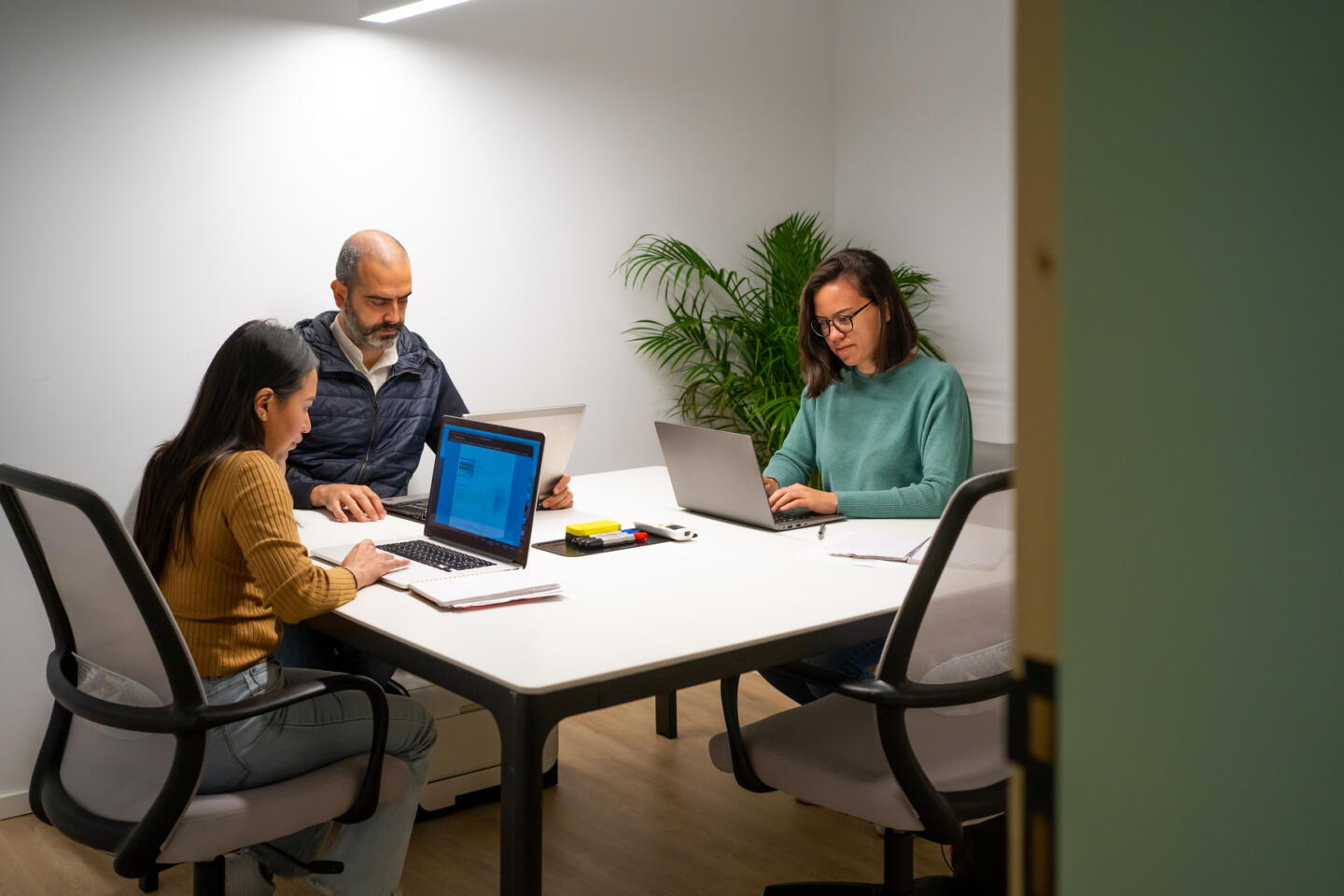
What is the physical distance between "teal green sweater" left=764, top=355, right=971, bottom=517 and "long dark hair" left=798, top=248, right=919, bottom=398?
5 cm

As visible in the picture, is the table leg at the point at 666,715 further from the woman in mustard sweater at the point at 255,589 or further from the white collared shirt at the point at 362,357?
the woman in mustard sweater at the point at 255,589

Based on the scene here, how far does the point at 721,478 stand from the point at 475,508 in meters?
0.64

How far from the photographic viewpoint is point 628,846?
9.39 ft

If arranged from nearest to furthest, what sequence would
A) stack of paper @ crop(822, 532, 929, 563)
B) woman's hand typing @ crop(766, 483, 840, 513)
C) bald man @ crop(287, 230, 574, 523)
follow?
1. stack of paper @ crop(822, 532, 929, 563)
2. woman's hand typing @ crop(766, 483, 840, 513)
3. bald man @ crop(287, 230, 574, 523)

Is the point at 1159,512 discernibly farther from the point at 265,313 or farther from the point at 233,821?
the point at 265,313

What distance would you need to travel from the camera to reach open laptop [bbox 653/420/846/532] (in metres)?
2.70

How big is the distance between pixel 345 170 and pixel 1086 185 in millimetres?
3659

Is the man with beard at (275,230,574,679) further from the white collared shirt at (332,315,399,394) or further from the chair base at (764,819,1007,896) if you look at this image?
the chair base at (764,819,1007,896)

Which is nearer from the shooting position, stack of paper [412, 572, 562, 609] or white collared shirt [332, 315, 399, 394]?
stack of paper [412, 572, 562, 609]

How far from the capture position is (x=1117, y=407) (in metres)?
0.43

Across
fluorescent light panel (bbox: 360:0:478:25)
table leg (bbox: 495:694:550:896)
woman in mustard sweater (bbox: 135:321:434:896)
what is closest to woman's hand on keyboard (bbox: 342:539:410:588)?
woman in mustard sweater (bbox: 135:321:434:896)

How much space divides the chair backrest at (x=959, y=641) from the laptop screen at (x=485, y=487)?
2.74ft

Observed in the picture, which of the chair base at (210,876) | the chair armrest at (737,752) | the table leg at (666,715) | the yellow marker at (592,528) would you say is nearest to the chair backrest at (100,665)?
the chair base at (210,876)

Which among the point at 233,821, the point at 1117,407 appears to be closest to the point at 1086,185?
the point at 1117,407
